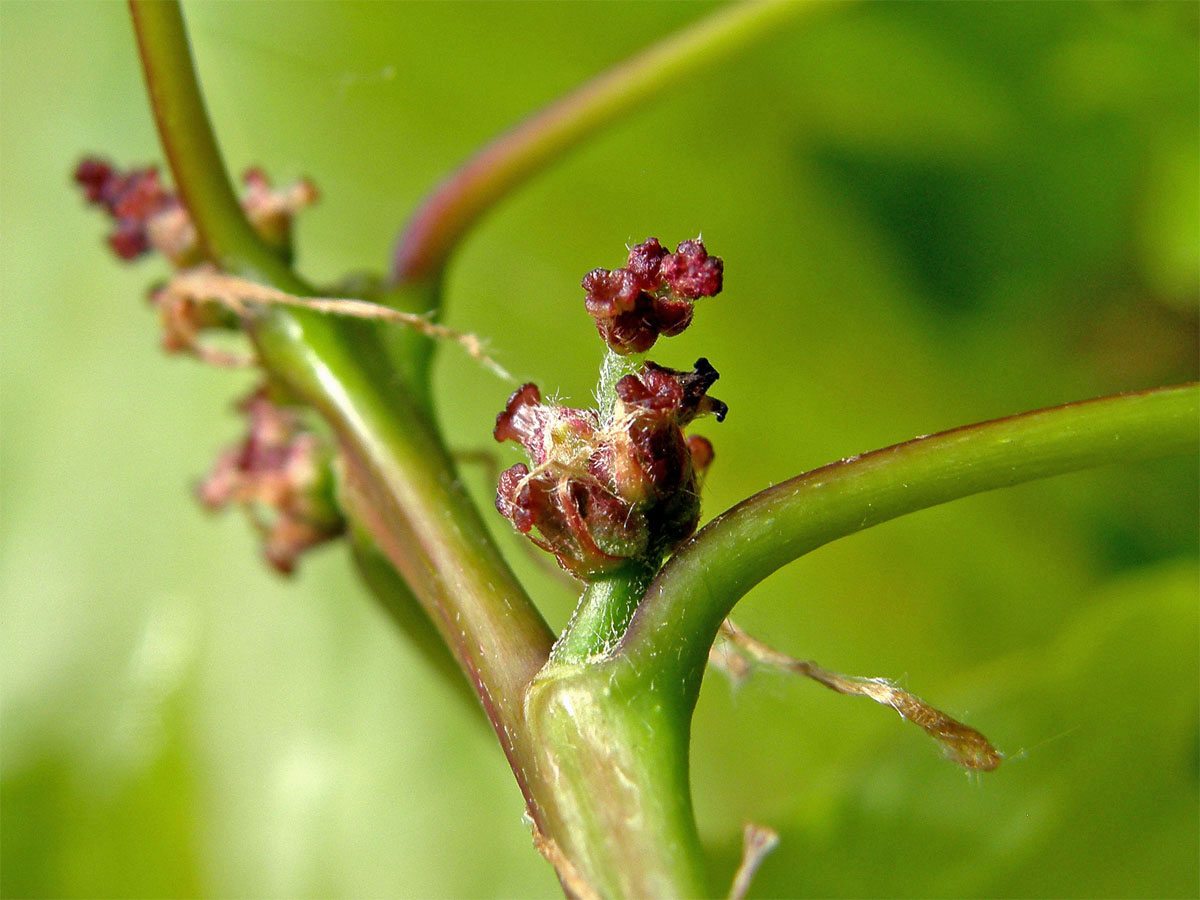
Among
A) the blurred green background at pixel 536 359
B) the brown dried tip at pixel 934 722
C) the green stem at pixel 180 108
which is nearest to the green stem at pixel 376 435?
the green stem at pixel 180 108

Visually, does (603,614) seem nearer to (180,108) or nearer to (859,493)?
(859,493)

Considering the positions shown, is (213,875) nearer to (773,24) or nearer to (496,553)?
(496,553)

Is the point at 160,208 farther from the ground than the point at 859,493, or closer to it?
farther from the ground

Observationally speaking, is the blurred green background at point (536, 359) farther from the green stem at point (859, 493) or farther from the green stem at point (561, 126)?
the green stem at point (859, 493)

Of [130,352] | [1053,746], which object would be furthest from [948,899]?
[130,352]

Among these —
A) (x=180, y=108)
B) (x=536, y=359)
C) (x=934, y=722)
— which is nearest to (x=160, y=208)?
(x=180, y=108)
